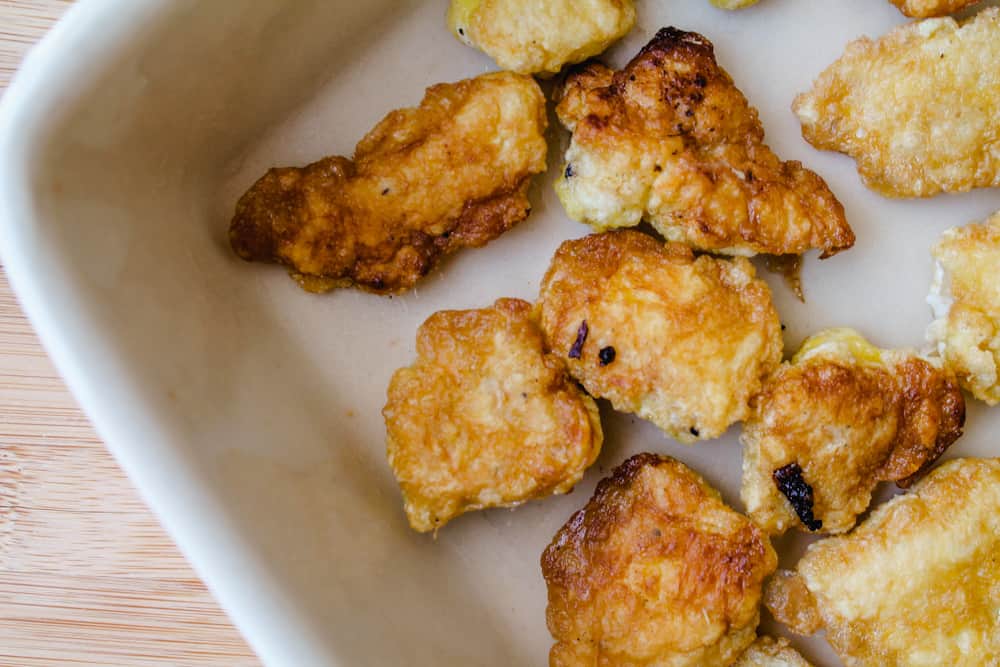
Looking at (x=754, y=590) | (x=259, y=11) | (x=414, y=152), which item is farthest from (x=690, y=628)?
(x=259, y=11)

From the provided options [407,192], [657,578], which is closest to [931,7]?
[407,192]

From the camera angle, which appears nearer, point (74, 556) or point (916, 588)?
point (916, 588)

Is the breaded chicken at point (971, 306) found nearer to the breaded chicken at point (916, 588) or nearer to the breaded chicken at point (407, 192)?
the breaded chicken at point (916, 588)

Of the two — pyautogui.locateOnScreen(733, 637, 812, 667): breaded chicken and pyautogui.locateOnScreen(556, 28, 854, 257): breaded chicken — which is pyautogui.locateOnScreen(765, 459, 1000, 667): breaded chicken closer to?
pyautogui.locateOnScreen(733, 637, 812, 667): breaded chicken

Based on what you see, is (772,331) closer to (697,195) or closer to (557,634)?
(697,195)

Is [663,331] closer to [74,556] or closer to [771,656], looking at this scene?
[771,656]

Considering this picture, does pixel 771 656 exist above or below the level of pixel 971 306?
below

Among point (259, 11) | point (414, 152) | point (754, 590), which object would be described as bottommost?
point (754, 590)
